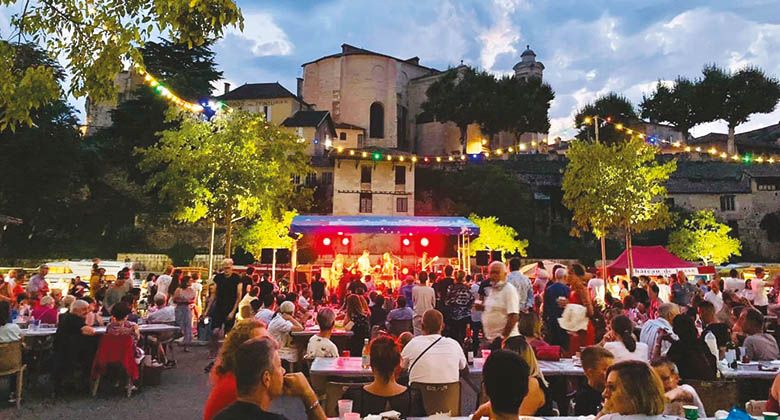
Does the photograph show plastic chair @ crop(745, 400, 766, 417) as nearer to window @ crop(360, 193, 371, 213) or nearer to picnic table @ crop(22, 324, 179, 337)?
picnic table @ crop(22, 324, 179, 337)

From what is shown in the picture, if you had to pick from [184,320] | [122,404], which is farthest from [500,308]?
[184,320]

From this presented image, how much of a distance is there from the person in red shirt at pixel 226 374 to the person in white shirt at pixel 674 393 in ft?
9.58

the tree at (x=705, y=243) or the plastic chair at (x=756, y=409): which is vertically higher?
the tree at (x=705, y=243)

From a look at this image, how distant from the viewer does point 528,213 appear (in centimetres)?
3784

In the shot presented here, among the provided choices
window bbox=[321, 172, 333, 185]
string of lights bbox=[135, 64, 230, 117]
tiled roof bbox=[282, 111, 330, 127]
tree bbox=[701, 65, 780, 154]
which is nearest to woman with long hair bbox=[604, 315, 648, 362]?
string of lights bbox=[135, 64, 230, 117]

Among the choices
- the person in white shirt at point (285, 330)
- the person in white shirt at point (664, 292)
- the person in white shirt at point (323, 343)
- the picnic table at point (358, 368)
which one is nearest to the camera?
the picnic table at point (358, 368)

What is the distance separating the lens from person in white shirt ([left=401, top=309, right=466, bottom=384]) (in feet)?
15.5

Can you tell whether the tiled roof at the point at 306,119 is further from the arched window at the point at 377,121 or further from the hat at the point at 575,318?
the hat at the point at 575,318

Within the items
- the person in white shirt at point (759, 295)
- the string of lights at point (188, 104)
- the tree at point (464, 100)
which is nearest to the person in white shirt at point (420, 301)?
the person in white shirt at point (759, 295)

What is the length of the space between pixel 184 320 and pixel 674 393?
984 cm

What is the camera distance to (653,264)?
18578 mm

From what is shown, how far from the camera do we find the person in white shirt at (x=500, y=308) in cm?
641

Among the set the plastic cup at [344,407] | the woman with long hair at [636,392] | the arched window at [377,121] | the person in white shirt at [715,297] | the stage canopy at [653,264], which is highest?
the arched window at [377,121]

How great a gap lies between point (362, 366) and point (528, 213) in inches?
1328
